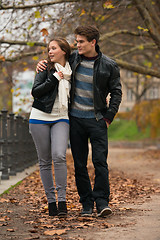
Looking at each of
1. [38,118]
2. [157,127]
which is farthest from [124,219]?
[157,127]

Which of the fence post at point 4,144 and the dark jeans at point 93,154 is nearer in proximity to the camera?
the dark jeans at point 93,154

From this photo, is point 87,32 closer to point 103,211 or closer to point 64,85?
point 64,85

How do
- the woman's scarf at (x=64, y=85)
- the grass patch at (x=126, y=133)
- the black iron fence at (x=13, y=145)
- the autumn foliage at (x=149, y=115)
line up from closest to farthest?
the woman's scarf at (x=64, y=85)
the black iron fence at (x=13, y=145)
the autumn foliage at (x=149, y=115)
the grass patch at (x=126, y=133)

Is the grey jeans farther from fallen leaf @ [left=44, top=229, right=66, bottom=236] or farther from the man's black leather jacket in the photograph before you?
fallen leaf @ [left=44, top=229, right=66, bottom=236]

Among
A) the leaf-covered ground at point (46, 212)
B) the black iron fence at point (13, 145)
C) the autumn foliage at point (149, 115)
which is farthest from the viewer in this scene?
the autumn foliage at point (149, 115)

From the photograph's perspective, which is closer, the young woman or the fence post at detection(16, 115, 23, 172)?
the young woman

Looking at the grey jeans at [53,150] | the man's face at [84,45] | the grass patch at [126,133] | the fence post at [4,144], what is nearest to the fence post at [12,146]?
the fence post at [4,144]

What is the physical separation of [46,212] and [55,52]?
1814 millimetres

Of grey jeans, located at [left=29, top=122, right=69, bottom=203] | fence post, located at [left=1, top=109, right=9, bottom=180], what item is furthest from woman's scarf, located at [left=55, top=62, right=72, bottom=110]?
fence post, located at [left=1, top=109, right=9, bottom=180]

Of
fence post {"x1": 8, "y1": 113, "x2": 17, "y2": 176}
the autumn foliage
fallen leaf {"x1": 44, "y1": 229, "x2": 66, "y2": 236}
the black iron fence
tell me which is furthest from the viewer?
the autumn foliage

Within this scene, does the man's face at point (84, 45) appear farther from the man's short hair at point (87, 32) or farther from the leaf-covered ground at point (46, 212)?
the leaf-covered ground at point (46, 212)

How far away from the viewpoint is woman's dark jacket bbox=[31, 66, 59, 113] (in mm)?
5332

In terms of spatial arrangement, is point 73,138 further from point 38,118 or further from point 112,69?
point 112,69

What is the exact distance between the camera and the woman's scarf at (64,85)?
5.27 metres
